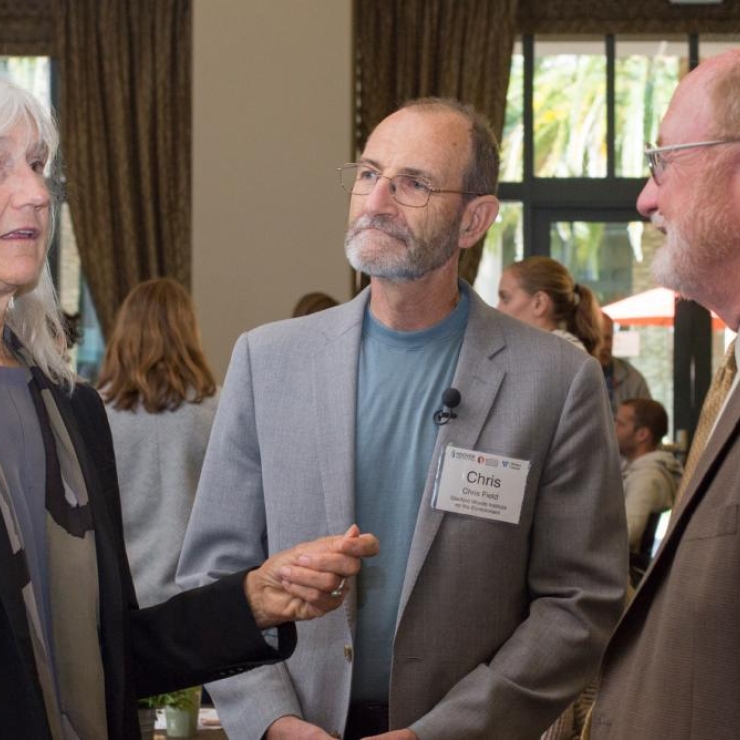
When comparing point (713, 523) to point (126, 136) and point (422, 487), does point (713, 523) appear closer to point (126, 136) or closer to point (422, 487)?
point (422, 487)

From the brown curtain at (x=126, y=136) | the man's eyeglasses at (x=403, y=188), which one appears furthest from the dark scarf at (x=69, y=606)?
the brown curtain at (x=126, y=136)

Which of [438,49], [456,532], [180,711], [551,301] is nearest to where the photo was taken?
[456,532]

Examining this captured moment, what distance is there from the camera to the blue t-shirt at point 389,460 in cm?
228

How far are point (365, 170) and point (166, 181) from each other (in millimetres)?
5786

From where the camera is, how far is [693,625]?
158 centimetres

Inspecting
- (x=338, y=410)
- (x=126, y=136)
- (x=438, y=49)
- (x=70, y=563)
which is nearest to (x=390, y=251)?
(x=338, y=410)

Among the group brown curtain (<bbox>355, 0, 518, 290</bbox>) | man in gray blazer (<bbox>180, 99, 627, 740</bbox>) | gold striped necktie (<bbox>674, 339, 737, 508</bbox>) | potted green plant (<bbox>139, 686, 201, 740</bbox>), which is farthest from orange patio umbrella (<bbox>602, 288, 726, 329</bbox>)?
gold striped necktie (<bbox>674, 339, 737, 508</bbox>)

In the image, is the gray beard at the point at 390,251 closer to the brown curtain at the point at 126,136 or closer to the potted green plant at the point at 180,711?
Result: the potted green plant at the point at 180,711

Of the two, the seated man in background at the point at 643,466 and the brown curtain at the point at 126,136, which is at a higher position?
the brown curtain at the point at 126,136

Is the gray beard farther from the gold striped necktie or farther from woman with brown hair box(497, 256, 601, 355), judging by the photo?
woman with brown hair box(497, 256, 601, 355)

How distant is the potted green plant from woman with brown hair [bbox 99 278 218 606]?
3.50ft

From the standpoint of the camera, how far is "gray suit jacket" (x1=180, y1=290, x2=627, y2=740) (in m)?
2.24

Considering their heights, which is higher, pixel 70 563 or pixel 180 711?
pixel 70 563

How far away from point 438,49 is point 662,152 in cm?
633
